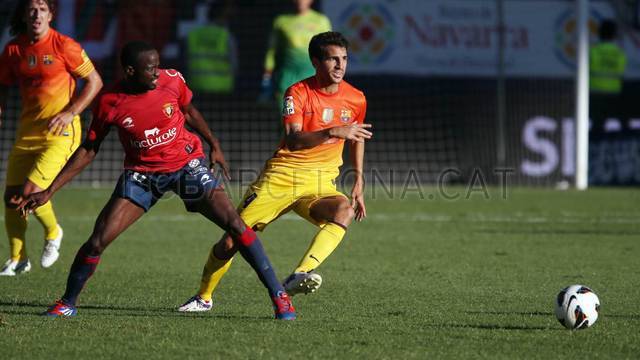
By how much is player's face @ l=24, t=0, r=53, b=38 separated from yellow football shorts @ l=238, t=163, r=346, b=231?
256 centimetres

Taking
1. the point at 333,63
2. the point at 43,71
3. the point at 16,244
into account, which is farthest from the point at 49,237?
the point at 333,63

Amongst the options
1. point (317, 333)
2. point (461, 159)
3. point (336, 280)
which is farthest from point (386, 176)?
point (317, 333)

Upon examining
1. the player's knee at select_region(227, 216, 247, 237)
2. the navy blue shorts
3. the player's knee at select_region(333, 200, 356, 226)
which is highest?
the navy blue shorts

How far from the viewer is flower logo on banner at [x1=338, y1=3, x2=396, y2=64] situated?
19047 mm

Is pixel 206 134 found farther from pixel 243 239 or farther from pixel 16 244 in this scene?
pixel 16 244

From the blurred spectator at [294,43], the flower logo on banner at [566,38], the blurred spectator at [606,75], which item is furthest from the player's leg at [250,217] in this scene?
the blurred spectator at [606,75]

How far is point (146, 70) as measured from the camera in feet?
22.5

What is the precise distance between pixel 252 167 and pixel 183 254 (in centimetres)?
901

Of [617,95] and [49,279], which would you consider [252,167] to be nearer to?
[617,95]

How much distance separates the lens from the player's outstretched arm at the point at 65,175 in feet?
22.1

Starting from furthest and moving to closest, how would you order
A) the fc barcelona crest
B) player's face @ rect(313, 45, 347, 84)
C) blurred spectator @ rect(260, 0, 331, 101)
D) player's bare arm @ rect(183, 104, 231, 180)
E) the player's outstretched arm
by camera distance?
blurred spectator @ rect(260, 0, 331, 101) < player's face @ rect(313, 45, 347, 84) < player's bare arm @ rect(183, 104, 231, 180) < the fc barcelona crest < the player's outstretched arm

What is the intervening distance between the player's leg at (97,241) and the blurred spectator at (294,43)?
8.33 meters

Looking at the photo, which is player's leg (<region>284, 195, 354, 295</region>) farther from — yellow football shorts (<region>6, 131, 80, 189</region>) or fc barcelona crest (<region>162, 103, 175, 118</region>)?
yellow football shorts (<region>6, 131, 80, 189</region>)

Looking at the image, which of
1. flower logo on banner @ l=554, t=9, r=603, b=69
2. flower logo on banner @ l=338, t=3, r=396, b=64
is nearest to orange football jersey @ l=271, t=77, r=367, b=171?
flower logo on banner @ l=338, t=3, r=396, b=64
